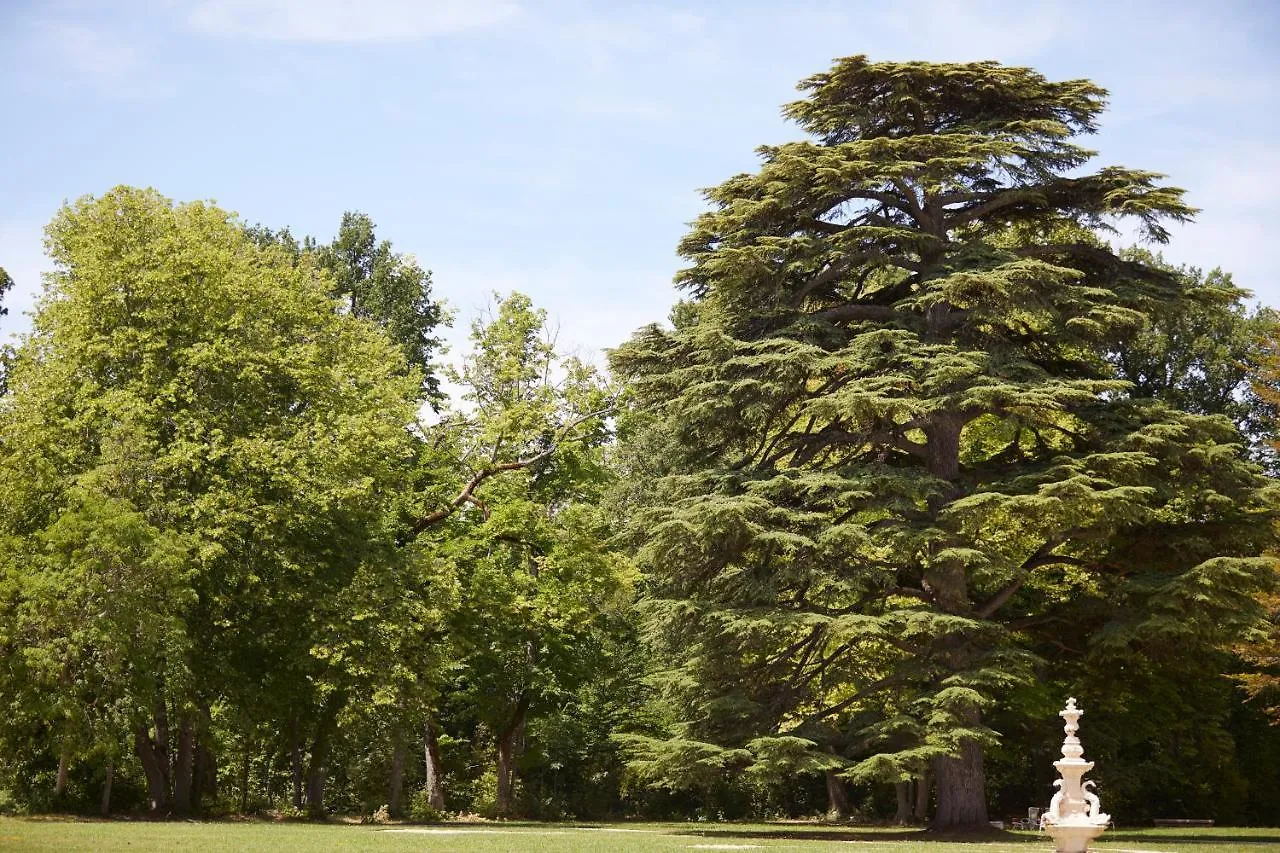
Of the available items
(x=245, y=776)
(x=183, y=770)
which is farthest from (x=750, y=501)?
(x=245, y=776)

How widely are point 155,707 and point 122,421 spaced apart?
20.4 ft

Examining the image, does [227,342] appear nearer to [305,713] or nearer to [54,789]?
[305,713]

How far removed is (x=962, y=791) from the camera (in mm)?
25031

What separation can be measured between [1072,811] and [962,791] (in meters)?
9.09

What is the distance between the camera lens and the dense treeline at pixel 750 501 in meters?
24.4

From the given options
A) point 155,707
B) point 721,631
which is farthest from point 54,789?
point 721,631

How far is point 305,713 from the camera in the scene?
31.2 metres

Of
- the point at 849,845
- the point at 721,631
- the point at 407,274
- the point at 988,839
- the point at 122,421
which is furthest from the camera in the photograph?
the point at 407,274

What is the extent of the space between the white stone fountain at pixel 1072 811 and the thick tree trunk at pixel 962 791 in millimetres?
8127

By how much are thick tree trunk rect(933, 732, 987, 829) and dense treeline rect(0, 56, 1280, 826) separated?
0.07 metres

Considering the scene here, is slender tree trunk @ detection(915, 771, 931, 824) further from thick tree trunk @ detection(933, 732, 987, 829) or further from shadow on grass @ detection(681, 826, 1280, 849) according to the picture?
thick tree trunk @ detection(933, 732, 987, 829)

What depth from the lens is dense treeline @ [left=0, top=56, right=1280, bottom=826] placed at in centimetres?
2441

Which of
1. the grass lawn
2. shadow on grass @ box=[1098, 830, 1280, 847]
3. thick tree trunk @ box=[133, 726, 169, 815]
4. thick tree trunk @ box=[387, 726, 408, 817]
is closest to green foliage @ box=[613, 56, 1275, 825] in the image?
the grass lawn

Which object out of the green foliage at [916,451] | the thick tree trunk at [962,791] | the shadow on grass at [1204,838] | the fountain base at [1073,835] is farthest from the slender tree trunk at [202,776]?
the fountain base at [1073,835]
